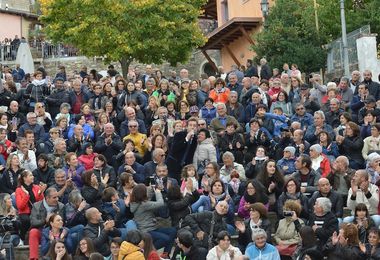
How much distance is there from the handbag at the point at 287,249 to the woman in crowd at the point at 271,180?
127cm

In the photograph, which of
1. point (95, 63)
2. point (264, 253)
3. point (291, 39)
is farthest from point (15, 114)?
point (95, 63)

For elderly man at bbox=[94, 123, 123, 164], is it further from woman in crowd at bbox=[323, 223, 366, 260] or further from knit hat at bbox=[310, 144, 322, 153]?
woman in crowd at bbox=[323, 223, 366, 260]

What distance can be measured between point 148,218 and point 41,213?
1681 millimetres

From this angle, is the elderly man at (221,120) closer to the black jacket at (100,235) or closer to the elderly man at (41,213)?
the elderly man at (41,213)

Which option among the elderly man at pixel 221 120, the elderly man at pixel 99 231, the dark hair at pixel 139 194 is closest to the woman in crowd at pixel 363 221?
the dark hair at pixel 139 194

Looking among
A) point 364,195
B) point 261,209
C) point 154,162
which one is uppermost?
point 154,162

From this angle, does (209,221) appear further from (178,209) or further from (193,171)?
(193,171)

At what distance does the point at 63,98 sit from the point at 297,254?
29.2ft

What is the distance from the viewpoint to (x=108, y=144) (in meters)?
19.4

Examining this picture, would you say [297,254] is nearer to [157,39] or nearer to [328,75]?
[328,75]

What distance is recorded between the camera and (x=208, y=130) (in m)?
19.4

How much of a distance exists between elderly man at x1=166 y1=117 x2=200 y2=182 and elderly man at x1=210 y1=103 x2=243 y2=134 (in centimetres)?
108

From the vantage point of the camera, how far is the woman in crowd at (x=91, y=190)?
16703 millimetres

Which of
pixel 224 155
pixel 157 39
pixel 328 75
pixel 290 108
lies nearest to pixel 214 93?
pixel 290 108
